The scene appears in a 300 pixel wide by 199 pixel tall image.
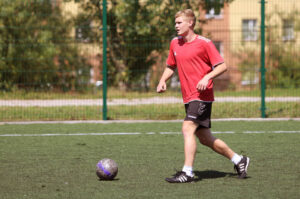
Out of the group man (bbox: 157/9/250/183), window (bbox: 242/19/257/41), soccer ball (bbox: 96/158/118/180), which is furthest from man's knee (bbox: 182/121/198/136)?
window (bbox: 242/19/257/41)

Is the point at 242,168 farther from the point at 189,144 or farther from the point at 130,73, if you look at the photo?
the point at 130,73

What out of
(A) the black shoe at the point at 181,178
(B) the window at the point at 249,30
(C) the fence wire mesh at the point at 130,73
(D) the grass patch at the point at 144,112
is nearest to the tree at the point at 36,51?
(C) the fence wire mesh at the point at 130,73

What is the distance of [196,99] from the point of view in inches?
237

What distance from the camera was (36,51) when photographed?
43.0 ft

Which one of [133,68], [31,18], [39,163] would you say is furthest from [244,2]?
[39,163]

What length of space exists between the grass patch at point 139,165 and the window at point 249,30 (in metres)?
2.78

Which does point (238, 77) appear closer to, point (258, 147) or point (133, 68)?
point (133, 68)

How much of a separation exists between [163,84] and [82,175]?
4.39 feet

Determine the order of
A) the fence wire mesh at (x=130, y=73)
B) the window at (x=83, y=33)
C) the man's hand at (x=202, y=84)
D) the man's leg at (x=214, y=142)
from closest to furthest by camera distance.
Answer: the man's hand at (x=202, y=84) → the man's leg at (x=214, y=142) → the fence wire mesh at (x=130, y=73) → the window at (x=83, y=33)

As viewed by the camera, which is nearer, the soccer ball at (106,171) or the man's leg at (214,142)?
the soccer ball at (106,171)

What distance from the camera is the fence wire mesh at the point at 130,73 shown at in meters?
12.7

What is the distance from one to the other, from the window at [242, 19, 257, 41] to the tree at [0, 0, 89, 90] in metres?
3.67

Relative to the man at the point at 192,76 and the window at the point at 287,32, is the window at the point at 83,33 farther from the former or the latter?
the man at the point at 192,76

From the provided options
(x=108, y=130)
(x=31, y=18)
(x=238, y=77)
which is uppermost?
(x=31, y=18)
